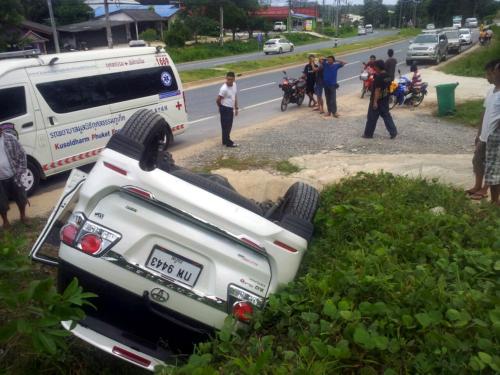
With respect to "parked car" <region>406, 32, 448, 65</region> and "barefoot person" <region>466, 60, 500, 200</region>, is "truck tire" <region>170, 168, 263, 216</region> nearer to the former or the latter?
"barefoot person" <region>466, 60, 500, 200</region>

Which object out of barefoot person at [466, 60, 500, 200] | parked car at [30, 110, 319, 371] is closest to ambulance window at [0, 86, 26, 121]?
parked car at [30, 110, 319, 371]

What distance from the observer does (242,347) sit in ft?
8.53

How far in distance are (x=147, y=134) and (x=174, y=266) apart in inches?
36.7

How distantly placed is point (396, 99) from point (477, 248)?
1177 centimetres

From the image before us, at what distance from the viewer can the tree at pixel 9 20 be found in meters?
32.7

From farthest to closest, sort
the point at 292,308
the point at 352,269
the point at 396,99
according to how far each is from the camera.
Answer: the point at 396,99
the point at 352,269
the point at 292,308

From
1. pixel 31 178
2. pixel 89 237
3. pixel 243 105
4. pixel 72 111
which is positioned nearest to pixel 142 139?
pixel 89 237

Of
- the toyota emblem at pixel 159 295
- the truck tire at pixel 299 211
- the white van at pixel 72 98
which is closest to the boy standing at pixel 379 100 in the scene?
the white van at pixel 72 98

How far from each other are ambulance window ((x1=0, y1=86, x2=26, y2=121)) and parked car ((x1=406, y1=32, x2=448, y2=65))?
2399cm

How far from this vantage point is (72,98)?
7.98 metres

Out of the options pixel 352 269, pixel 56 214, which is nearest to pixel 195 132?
pixel 56 214

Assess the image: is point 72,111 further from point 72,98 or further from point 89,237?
point 89,237

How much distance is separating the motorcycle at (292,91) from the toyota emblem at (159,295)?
12479 millimetres

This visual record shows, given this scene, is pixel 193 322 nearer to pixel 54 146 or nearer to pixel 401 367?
pixel 401 367
